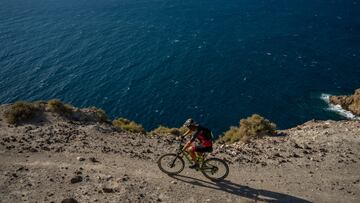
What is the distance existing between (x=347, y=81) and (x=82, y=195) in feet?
208

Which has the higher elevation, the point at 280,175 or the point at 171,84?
the point at 280,175

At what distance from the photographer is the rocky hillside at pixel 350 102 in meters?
60.0

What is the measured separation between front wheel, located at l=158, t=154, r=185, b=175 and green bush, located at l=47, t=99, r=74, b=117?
13979 millimetres

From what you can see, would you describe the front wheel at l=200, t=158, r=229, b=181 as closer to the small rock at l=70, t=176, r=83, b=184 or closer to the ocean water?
the small rock at l=70, t=176, r=83, b=184

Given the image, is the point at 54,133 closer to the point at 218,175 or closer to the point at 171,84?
the point at 218,175

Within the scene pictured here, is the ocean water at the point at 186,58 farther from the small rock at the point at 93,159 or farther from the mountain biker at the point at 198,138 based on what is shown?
the mountain biker at the point at 198,138

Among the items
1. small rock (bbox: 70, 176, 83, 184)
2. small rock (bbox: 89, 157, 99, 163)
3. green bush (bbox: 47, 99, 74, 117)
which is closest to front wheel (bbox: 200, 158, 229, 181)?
small rock (bbox: 70, 176, 83, 184)

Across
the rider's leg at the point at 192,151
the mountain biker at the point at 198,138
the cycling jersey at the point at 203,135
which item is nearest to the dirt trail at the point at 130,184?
the rider's leg at the point at 192,151

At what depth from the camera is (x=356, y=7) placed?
10906 centimetres

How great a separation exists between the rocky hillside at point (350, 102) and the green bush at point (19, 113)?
1944 inches

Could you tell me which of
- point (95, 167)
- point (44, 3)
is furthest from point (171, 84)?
point (44, 3)

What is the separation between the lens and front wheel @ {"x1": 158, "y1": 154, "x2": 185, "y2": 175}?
2011cm

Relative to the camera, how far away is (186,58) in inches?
3113

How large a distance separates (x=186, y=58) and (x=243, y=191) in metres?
61.5
